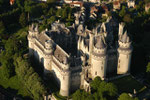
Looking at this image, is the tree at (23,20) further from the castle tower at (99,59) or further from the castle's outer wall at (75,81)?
the castle's outer wall at (75,81)

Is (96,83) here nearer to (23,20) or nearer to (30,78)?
(30,78)

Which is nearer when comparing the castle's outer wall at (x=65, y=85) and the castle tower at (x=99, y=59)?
the castle's outer wall at (x=65, y=85)

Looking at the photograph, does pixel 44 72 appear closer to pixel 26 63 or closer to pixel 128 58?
pixel 26 63

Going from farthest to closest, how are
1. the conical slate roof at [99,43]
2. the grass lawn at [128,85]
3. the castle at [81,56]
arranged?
the grass lawn at [128,85]
the castle at [81,56]
the conical slate roof at [99,43]

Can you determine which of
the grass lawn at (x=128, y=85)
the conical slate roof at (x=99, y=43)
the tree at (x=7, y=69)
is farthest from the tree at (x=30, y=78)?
the grass lawn at (x=128, y=85)

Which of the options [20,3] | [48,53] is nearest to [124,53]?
[48,53]

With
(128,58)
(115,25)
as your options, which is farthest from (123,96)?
(115,25)

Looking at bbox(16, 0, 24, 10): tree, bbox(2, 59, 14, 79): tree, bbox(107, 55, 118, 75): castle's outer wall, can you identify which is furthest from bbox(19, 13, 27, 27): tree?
bbox(107, 55, 118, 75): castle's outer wall
